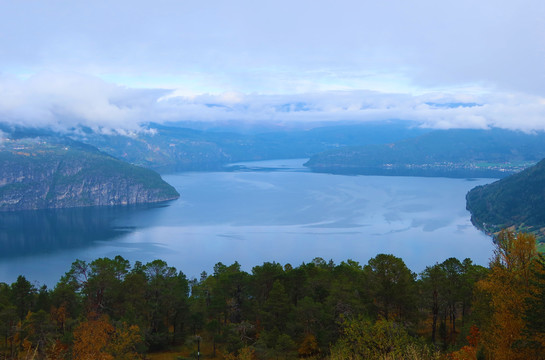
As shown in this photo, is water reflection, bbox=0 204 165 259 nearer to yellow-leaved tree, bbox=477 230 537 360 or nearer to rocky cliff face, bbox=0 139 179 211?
rocky cliff face, bbox=0 139 179 211

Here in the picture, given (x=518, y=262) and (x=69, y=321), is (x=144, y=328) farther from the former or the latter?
(x=518, y=262)

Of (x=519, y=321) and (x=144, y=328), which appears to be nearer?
(x=519, y=321)

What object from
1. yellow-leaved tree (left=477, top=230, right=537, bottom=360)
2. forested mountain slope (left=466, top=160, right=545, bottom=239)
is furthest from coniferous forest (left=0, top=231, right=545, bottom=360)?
forested mountain slope (left=466, top=160, right=545, bottom=239)

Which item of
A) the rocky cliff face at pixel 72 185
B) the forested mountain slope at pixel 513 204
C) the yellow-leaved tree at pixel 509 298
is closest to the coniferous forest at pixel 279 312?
the yellow-leaved tree at pixel 509 298

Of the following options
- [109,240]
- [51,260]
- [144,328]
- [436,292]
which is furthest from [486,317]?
[109,240]

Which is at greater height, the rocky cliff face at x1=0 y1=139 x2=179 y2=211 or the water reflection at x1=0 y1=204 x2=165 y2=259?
the rocky cliff face at x1=0 y1=139 x2=179 y2=211

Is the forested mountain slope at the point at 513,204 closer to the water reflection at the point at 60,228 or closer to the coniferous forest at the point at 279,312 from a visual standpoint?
the coniferous forest at the point at 279,312
